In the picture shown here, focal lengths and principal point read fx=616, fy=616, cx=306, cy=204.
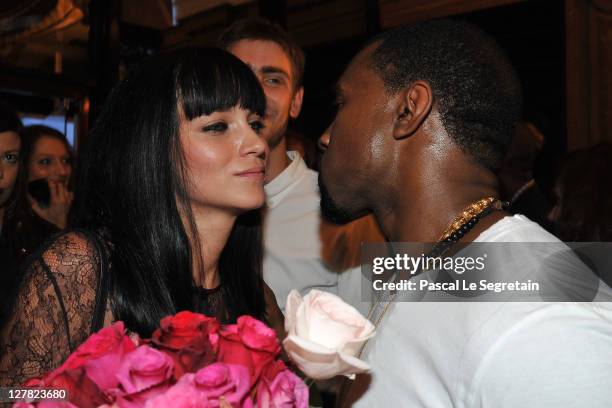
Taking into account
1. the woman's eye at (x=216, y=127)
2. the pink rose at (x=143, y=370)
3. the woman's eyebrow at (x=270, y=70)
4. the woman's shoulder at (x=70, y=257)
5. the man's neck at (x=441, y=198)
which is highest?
the woman's eyebrow at (x=270, y=70)

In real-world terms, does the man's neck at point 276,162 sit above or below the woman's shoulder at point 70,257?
above

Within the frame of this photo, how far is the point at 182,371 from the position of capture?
865 mm

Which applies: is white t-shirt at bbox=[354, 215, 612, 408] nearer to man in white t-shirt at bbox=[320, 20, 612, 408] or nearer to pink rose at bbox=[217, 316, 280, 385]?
man in white t-shirt at bbox=[320, 20, 612, 408]

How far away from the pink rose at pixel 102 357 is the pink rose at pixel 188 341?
51mm

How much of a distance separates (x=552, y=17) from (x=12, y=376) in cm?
440

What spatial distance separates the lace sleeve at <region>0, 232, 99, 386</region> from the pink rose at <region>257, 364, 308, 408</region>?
702 mm

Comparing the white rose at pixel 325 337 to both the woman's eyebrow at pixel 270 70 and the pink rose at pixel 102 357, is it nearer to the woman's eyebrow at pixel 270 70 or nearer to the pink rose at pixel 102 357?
the pink rose at pixel 102 357

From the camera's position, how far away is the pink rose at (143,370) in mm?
795

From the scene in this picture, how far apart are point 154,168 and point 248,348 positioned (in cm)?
95

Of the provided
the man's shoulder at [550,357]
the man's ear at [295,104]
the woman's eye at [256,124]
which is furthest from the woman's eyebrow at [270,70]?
the man's shoulder at [550,357]

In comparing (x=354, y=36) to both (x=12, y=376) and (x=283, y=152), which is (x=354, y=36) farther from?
(x=12, y=376)

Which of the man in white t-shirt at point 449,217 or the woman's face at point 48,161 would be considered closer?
the man in white t-shirt at point 449,217

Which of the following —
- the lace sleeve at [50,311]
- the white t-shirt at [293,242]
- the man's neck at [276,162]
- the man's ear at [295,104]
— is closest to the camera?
the lace sleeve at [50,311]

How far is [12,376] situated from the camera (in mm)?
1369
